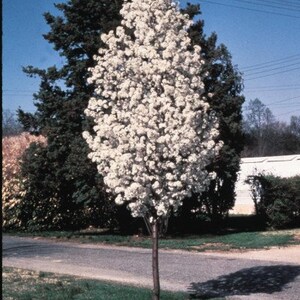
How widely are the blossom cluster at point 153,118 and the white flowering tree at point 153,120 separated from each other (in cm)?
2

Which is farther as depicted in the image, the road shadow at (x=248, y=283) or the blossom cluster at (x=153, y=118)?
the road shadow at (x=248, y=283)

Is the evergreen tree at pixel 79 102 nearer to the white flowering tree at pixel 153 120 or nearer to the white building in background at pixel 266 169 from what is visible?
the white flowering tree at pixel 153 120

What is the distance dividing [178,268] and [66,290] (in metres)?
4.11

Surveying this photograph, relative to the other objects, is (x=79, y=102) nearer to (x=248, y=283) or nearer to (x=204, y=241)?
(x=204, y=241)

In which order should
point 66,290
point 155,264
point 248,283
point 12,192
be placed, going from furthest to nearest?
point 12,192
point 248,283
point 66,290
point 155,264

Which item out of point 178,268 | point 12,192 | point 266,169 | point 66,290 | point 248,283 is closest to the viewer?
point 66,290

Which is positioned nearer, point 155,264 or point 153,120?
point 153,120

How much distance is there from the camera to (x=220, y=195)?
2270 cm

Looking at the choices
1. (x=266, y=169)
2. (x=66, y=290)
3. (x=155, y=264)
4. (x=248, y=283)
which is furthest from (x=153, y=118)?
(x=266, y=169)

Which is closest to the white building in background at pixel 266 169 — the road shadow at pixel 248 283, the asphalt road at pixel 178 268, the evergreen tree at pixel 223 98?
the evergreen tree at pixel 223 98

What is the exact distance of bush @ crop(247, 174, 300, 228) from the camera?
2253 cm

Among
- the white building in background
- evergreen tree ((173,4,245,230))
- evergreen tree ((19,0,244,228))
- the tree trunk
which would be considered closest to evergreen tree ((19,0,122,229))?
evergreen tree ((19,0,244,228))

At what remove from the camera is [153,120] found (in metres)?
7.25

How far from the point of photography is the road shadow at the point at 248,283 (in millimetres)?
9797
